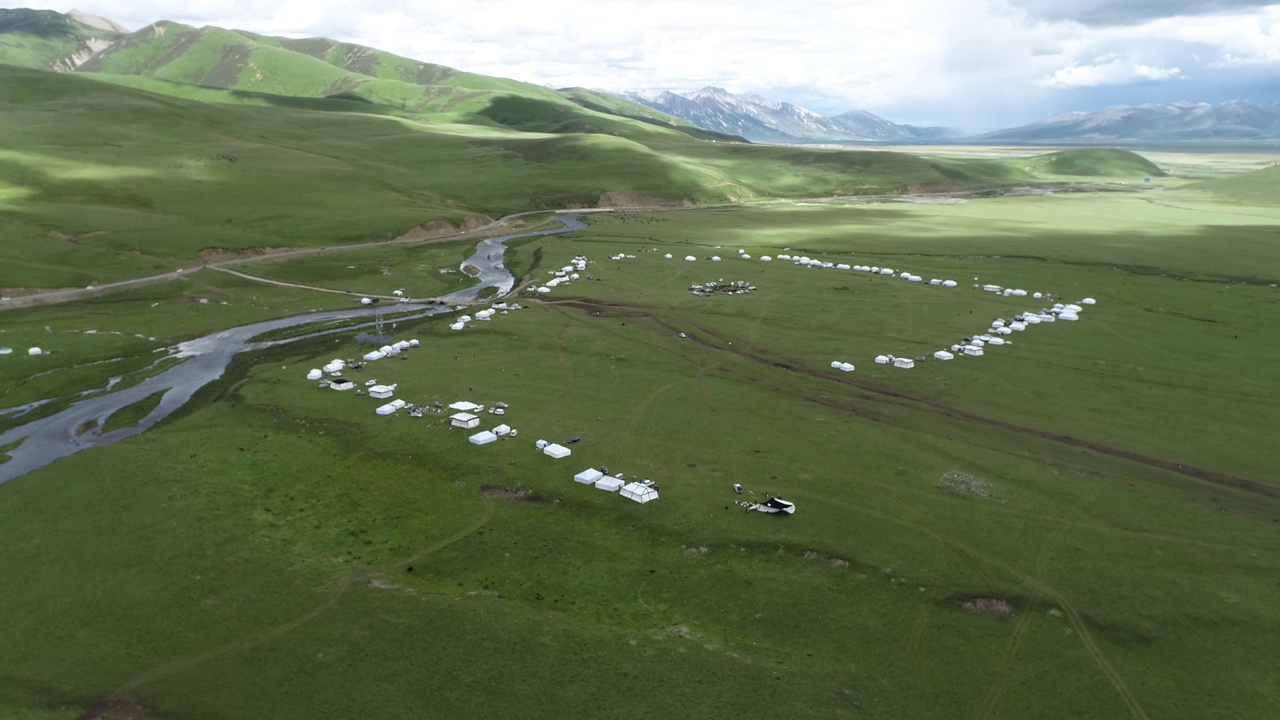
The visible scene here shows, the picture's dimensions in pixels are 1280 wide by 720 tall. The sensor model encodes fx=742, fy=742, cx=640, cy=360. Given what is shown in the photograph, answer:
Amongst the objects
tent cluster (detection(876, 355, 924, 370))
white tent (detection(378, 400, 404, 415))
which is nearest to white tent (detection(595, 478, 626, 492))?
white tent (detection(378, 400, 404, 415))

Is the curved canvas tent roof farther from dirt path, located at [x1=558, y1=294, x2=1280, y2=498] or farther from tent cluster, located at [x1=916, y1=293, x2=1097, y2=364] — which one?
tent cluster, located at [x1=916, y1=293, x2=1097, y2=364]

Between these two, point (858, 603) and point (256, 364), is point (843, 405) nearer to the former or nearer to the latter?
point (858, 603)

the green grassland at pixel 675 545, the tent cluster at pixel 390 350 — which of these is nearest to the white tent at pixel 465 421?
the green grassland at pixel 675 545

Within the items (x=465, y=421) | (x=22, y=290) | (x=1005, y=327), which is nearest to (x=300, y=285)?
(x=22, y=290)

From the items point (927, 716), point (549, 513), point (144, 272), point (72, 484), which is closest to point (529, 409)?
point (549, 513)

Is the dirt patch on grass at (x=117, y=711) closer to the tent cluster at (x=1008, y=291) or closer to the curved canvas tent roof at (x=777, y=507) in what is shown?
the curved canvas tent roof at (x=777, y=507)

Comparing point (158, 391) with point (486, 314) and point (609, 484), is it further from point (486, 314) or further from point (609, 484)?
point (609, 484)
